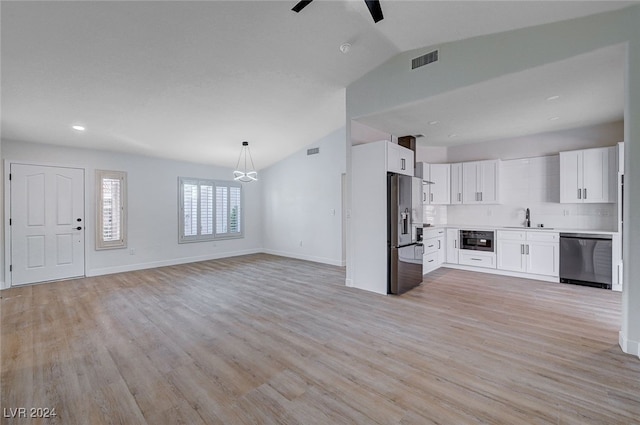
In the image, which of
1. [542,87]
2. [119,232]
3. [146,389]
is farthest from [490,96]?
[119,232]

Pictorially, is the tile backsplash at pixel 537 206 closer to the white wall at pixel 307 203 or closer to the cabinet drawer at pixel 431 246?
the cabinet drawer at pixel 431 246

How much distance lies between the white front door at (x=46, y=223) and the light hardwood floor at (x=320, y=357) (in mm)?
870

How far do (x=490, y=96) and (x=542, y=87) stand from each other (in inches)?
20.9

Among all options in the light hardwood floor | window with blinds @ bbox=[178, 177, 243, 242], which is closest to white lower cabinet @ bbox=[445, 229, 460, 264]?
the light hardwood floor

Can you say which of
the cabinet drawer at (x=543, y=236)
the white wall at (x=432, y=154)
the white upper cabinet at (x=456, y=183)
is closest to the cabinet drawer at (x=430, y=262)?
the white upper cabinet at (x=456, y=183)

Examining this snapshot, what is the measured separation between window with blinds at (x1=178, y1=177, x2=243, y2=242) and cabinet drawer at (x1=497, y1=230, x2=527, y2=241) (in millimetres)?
6495

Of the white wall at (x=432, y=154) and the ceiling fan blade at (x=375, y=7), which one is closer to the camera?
the ceiling fan blade at (x=375, y=7)

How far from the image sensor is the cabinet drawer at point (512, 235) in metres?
5.04

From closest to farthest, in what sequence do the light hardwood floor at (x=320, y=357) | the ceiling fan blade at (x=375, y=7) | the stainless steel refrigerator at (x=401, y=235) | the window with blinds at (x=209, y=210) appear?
the light hardwood floor at (x=320, y=357) → the ceiling fan blade at (x=375, y=7) → the stainless steel refrigerator at (x=401, y=235) → the window with blinds at (x=209, y=210)

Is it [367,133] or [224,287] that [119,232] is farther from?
[367,133]

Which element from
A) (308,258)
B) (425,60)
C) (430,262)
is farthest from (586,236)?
(308,258)

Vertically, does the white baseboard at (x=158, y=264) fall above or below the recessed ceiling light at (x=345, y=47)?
below

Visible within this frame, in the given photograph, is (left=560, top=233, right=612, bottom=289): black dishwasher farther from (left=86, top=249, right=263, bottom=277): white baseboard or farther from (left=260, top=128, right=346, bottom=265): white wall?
(left=86, top=249, right=263, bottom=277): white baseboard

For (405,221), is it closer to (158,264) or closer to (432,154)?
(432,154)
